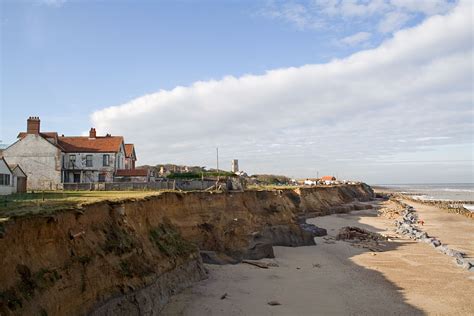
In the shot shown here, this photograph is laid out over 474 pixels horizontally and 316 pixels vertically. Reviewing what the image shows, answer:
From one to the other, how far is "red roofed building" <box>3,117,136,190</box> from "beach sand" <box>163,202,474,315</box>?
22994 millimetres

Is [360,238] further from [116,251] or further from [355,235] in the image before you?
[116,251]

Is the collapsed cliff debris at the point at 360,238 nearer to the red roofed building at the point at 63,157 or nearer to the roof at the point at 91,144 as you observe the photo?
the red roofed building at the point at 63,157

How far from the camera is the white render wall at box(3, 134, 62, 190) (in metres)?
43.0

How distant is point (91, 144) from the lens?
1900 inches

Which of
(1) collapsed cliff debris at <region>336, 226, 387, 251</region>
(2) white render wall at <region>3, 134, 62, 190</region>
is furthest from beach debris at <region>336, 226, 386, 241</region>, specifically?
(2) white render wall at <region>3, 134, 62, 190</region>

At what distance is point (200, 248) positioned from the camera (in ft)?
78.2

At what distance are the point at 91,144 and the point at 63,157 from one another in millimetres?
3848

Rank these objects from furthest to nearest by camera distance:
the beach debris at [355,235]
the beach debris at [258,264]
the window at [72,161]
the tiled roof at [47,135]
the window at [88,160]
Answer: the window at [88,160] → the window at [72,161] → the tiled roof at [47,135] → the beach debris at [355,235] → the beach debris at [258,264]

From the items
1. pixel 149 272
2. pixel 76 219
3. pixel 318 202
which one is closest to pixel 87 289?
pixel 76 219

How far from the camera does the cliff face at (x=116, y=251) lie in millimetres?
11102

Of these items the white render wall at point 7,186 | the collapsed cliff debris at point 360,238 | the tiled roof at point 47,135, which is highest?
the tiled roof at point 47,135

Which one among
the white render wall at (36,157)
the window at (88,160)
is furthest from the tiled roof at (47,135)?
the window at (88,160)

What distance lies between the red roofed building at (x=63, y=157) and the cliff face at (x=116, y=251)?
18.7 metres

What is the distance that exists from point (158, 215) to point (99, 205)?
5.43 meters
